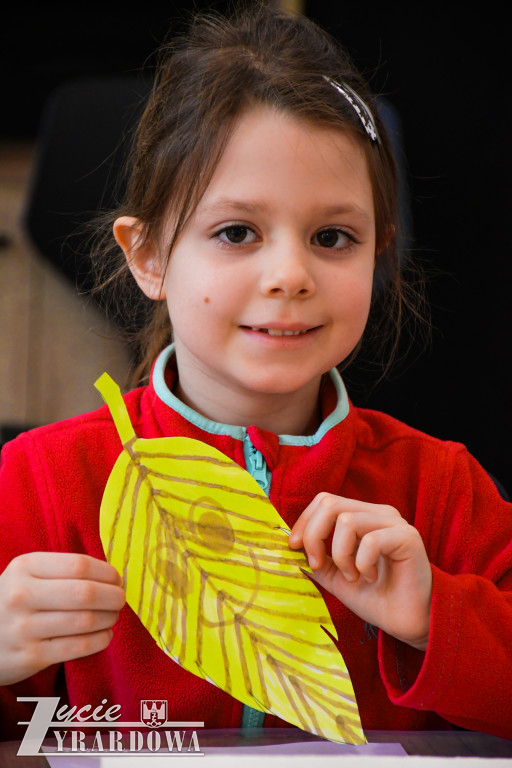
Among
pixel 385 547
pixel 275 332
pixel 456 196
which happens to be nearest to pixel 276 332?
pixel 275 332

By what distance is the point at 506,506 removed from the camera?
2.87ft

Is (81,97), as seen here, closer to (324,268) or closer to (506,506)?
(324,268)

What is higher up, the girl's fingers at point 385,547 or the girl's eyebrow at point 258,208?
the girl's eyebrow at point 258,208

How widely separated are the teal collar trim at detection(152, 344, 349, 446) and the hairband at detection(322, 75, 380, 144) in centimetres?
25

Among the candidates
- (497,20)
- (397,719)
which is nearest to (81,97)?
(497,20)

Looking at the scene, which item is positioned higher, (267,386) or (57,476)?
(267,386)

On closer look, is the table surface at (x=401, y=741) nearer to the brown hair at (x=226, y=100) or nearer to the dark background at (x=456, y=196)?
the brown hair at (x=226, y=100)

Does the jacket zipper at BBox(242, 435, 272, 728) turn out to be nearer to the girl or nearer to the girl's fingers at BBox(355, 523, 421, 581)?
the girl

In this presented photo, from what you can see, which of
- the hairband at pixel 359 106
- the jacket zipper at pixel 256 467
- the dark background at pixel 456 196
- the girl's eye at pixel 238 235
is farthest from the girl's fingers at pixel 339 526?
the dark background at pixel 456 196

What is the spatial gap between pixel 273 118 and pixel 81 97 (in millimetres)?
655

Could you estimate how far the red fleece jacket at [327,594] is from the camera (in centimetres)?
70

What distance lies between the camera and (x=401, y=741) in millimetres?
662

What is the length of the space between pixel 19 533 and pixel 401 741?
0.36 metres

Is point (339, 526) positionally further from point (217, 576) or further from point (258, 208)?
point (258, 208)
